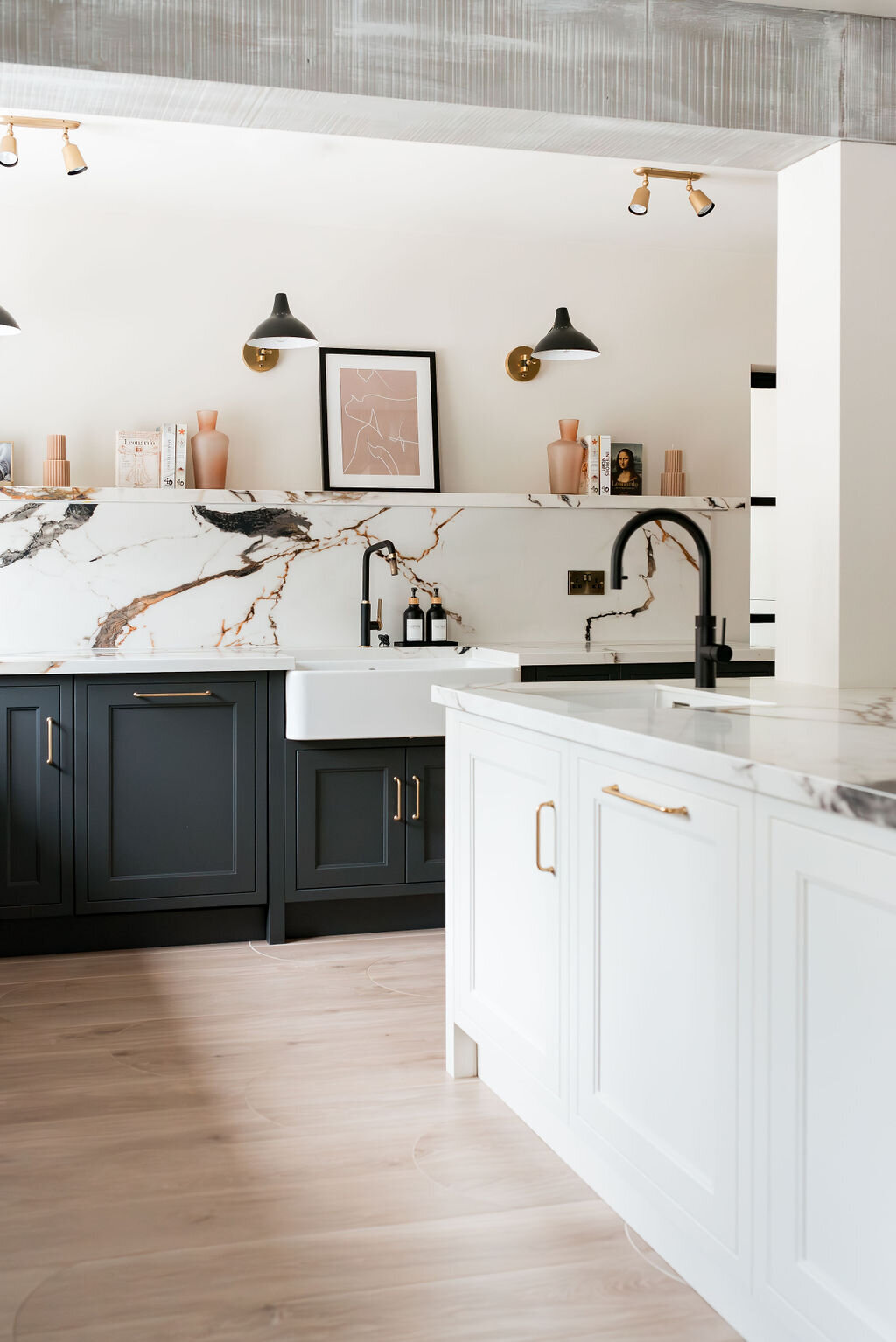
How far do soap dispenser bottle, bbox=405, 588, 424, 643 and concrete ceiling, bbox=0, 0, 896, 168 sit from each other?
1.92m

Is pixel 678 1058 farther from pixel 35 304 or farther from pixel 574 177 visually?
pixel 35 304

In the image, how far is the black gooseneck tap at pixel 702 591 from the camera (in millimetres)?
2209

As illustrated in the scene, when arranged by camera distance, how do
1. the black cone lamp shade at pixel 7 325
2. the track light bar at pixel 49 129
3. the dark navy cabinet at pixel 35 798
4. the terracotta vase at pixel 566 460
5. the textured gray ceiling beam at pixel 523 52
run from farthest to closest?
the terracotta vase at pixel 566 460, the black cone lamp shade at pixel 7 325, the dark navy cabinet at pixel 35 798, the track light bar at pixel 49 129, the textured gray ceiling beam at pixel 523 52

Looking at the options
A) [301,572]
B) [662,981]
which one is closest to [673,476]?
[301,572]

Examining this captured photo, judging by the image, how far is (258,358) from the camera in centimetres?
409

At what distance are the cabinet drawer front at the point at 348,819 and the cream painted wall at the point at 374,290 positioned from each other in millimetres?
1191

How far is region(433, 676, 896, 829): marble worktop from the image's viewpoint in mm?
1242

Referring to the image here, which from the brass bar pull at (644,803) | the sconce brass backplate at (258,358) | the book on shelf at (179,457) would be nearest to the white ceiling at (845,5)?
the brass bar pull at (644,803)

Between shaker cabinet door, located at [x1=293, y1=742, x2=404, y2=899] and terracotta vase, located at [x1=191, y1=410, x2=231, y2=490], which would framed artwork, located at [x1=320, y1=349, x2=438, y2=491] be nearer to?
terracotta vase, located at [x1=191, y1=410, x2=231, y2=490]

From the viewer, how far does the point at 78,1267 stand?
5.64 ft

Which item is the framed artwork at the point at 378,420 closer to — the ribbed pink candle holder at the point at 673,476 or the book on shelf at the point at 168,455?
the book on shelf at the point at 168,455

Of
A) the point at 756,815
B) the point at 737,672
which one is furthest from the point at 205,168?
the point at 756,815

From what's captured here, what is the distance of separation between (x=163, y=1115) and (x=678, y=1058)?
1.20m

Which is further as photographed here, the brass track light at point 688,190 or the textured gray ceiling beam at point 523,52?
the brass track light at point 688,190
